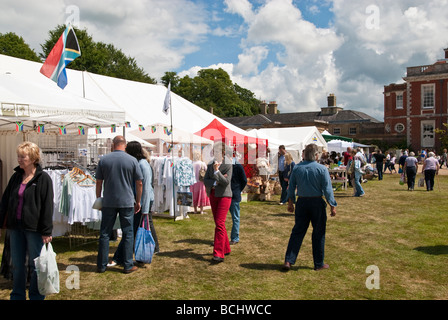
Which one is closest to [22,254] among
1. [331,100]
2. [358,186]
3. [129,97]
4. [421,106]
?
[358,186]

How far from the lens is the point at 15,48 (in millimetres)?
29562

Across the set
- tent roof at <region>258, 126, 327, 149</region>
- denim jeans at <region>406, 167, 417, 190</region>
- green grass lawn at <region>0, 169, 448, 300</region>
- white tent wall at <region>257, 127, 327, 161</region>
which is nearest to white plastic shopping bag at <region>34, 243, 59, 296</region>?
green grass lawn at <region>0, 169, 448, 300</region>

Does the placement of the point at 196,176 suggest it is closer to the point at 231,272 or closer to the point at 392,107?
the point at 231,272

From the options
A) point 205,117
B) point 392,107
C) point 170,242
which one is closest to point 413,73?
point 392,107

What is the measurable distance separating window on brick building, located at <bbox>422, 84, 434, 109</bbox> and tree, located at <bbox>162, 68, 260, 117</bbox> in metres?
28.0

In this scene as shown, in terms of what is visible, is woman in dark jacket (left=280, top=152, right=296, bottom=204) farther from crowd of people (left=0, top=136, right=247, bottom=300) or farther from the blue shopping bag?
the blue shopping bag

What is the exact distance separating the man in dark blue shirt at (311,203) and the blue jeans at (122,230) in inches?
83.8

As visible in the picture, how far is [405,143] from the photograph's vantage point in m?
41.7

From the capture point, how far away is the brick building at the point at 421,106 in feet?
133

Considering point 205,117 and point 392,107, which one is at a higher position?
point 392,107

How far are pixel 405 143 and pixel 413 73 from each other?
7.76 metres

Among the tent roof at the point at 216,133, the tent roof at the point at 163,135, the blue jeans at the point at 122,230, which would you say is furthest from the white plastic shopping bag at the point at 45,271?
the tent roof at the point at 216,133

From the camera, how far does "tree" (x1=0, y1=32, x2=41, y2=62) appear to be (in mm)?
29188

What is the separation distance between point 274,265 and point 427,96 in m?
42.6
